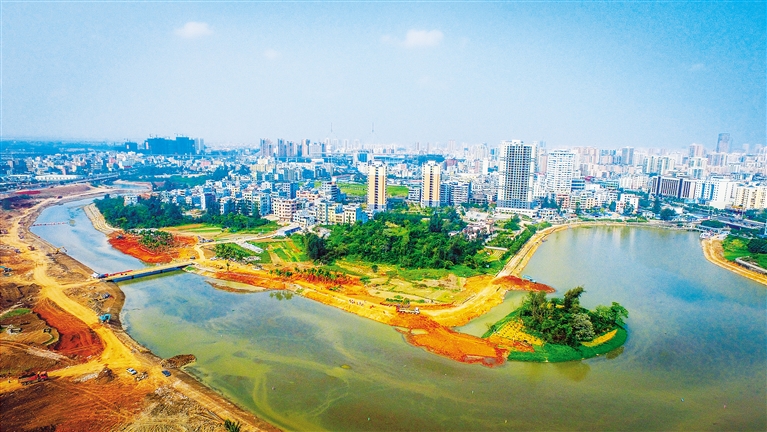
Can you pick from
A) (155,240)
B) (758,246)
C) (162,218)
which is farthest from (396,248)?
(758,246)

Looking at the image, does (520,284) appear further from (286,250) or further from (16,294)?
(16,294)

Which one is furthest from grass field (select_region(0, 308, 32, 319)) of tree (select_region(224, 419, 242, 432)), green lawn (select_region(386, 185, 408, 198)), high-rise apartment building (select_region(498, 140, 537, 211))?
high-rise apartment building (select_region(498, 140, 537, 211))

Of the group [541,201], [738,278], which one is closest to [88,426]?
[738,278]

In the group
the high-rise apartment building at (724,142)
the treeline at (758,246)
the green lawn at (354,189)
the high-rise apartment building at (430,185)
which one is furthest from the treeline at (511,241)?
the high-rise apartment building at (724,142)

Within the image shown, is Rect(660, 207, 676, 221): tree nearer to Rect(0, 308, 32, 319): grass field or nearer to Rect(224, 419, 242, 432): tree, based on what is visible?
Rect(224, 419, 242, 432): tree

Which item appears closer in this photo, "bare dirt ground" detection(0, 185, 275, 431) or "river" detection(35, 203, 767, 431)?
"bare dirt ground" detection(0, 185, 275, 431)

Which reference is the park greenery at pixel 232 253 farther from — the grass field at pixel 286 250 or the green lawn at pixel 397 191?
the green lawn at pixel 397 191
